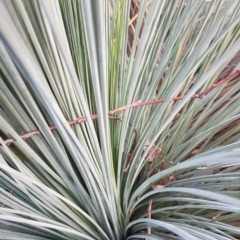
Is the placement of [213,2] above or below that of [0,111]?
above

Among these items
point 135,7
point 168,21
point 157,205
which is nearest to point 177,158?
point 157,205

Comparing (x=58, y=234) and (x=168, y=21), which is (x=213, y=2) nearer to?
(x=168, y=21)

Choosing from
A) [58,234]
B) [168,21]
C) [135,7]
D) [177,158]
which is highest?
[135,7]

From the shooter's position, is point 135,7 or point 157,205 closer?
point 157,205

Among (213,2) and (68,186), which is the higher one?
(213,2)

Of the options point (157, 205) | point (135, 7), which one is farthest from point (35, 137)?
point (135, 7)

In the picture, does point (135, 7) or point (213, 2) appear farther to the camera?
point (135, 7)

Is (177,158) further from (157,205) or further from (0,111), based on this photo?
(0,111)

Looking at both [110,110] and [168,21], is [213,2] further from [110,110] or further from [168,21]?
[110,110]
